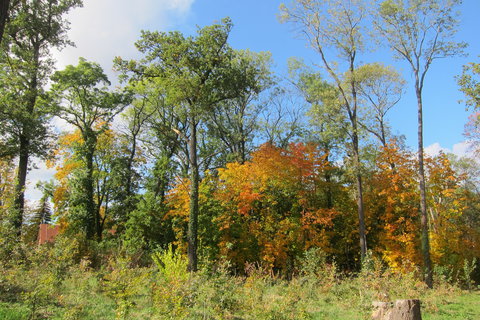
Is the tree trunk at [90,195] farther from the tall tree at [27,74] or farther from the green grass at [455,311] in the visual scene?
the green grass at [455,311]

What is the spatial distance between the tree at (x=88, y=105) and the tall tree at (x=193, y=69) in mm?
7674

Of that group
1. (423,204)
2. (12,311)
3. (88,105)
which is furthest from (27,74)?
(423,204)

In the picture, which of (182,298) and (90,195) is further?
(90,195)

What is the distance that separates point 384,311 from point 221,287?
11.4 feet

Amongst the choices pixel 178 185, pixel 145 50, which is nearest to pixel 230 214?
pixel 178 185

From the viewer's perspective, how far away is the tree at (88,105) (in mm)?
21703

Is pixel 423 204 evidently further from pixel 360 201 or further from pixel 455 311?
pixel 455 311

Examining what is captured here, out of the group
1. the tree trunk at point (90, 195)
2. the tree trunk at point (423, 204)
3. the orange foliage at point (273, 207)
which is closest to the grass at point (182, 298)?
the tree trunk at point (423, 204)

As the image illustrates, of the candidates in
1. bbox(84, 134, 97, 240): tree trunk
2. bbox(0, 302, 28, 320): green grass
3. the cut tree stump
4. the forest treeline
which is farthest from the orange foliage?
the cut tree stump

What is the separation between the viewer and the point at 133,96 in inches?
1011

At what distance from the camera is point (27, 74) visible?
1645 centimetres

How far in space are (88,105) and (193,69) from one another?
11223 millimetres

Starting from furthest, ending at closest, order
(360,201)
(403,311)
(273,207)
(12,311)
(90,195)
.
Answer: (90,195) → (273,207) → (360,201) → (12,311) → (403,311)

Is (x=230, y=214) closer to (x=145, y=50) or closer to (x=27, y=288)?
(x=145, y=50)
